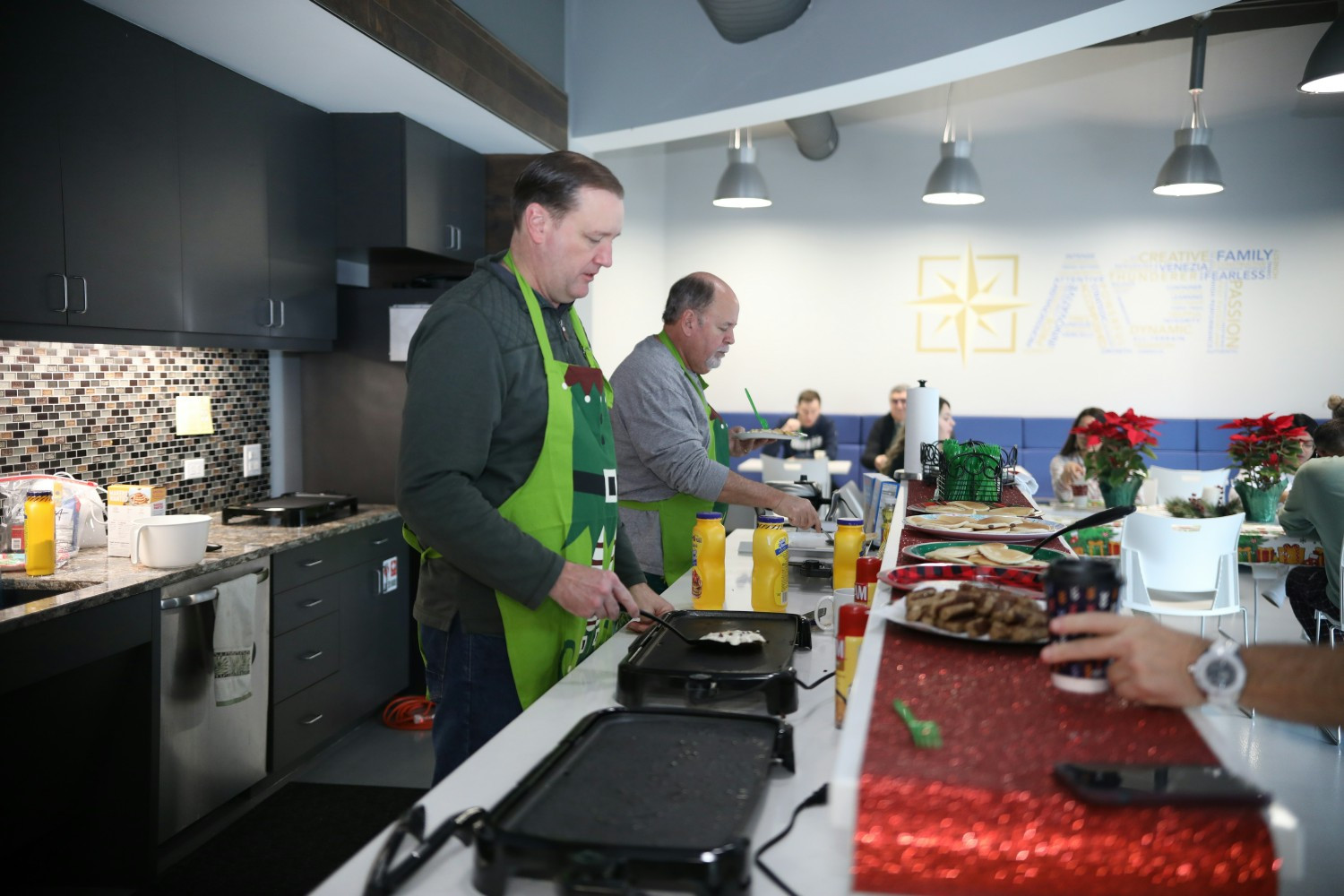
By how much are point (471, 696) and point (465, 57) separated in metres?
2.77

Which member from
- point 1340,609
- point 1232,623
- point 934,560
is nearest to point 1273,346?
point 1232,623

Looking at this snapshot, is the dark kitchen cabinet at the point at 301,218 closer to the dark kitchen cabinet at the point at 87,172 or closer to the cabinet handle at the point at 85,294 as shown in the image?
the dark kitchen cabinet at the point at 87,172

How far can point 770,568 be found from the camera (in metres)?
2.11

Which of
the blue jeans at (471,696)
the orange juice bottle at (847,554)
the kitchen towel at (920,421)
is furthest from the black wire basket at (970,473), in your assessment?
the blue jeans at (471,696)

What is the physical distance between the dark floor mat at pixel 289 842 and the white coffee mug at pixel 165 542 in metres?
0.90

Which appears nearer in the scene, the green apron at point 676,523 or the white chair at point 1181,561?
the green apron at point 676,523

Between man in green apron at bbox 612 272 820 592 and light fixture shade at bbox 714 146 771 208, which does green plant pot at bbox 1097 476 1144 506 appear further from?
light fixture shade at bbox 714 146 771 208

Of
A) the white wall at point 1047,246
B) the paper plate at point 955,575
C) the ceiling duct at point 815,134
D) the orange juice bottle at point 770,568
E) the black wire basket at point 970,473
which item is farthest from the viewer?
the white wall at point 1047,246

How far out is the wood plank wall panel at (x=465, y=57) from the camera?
10.4ft

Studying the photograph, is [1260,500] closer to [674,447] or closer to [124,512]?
[674,447]

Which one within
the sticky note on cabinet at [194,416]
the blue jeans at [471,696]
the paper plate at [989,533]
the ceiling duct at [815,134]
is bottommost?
the blue jeans at [471,696]

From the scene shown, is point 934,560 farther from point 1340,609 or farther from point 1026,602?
point 1340,609

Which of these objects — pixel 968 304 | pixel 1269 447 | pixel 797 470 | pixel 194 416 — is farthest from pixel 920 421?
pixel 968 304

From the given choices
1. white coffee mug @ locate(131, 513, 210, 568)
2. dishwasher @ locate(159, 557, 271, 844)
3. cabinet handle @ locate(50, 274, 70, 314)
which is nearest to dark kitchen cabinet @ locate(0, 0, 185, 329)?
cabinet handle @ locate(50, 274, 70, 314)
